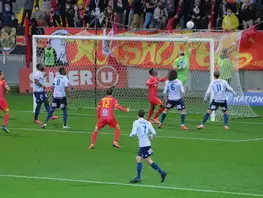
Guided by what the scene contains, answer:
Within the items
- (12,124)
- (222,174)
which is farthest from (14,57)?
(222,174)

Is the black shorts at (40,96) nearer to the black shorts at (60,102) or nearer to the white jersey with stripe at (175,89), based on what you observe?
the black shorts at (60,102)

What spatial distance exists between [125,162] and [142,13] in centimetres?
2005

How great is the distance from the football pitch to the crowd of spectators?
7529mm

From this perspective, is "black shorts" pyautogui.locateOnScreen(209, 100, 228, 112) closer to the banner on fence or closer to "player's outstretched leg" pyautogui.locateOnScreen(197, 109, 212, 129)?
"player's outstretched leg" pyautogui.locateOnScreen(197, 109, 212, 129)

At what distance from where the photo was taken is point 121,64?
3859 centimetres

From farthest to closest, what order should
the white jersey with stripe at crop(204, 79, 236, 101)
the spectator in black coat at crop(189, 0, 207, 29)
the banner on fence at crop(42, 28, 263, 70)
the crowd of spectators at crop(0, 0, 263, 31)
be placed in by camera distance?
the spectator in black coat at crop(189, 0, 207, 29), the crowd of spectators at crop(0, 0, 263, 31), the banner on fence at crop(42, 28, 263, 70), the white jersey with stripe at crop(204, 79, 236, 101)

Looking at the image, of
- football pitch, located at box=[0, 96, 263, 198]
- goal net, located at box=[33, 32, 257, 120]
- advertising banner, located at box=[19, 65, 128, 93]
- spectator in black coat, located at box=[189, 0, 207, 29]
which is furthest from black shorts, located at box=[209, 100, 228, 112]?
spectator in black coat, located at box=[189, 0, 207, 29]

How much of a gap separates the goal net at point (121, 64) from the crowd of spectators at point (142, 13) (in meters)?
1.90

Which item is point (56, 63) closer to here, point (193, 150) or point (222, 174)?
point (193, 150)

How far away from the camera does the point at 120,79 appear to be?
3775cm

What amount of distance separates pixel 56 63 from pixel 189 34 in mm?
5949

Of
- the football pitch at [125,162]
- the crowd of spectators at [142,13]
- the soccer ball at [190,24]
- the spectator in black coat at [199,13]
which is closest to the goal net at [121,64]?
the soccer ball at [190,24]

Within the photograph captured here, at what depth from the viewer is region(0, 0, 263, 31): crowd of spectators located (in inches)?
1490

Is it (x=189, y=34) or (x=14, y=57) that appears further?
(x=14, y=57)
